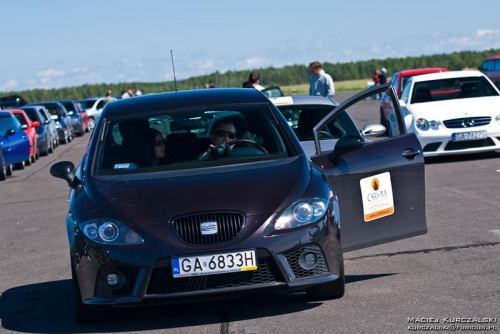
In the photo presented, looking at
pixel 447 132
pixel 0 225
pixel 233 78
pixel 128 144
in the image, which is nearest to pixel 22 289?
pixel 128 144

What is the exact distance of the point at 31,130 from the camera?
86.1ft

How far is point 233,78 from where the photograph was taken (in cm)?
12150

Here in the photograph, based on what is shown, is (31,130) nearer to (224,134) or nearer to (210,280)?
(224,134)

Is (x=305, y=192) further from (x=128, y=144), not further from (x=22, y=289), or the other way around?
(x=22, y=289)

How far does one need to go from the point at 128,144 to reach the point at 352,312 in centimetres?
211

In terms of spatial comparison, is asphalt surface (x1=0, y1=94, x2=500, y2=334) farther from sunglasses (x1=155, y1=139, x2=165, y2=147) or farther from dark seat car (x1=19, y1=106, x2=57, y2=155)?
dark seat car (x1=19, y1=106, x2=57, y2=155)

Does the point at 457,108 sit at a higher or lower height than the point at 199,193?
lower

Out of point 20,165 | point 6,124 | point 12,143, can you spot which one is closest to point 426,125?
point 12,143

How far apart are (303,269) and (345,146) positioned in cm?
126

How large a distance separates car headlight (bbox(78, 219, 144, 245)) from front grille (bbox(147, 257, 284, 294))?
0.80 feet

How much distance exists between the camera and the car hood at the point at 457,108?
54.3 ft

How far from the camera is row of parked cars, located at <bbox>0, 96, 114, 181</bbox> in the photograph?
74.8 ft

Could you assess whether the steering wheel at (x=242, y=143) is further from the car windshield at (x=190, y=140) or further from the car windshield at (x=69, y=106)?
the car windshield at (x=69, y=106)

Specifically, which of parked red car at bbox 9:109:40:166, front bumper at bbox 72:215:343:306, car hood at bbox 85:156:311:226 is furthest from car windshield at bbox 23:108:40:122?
front bumper at bbox 72:215:343:306
